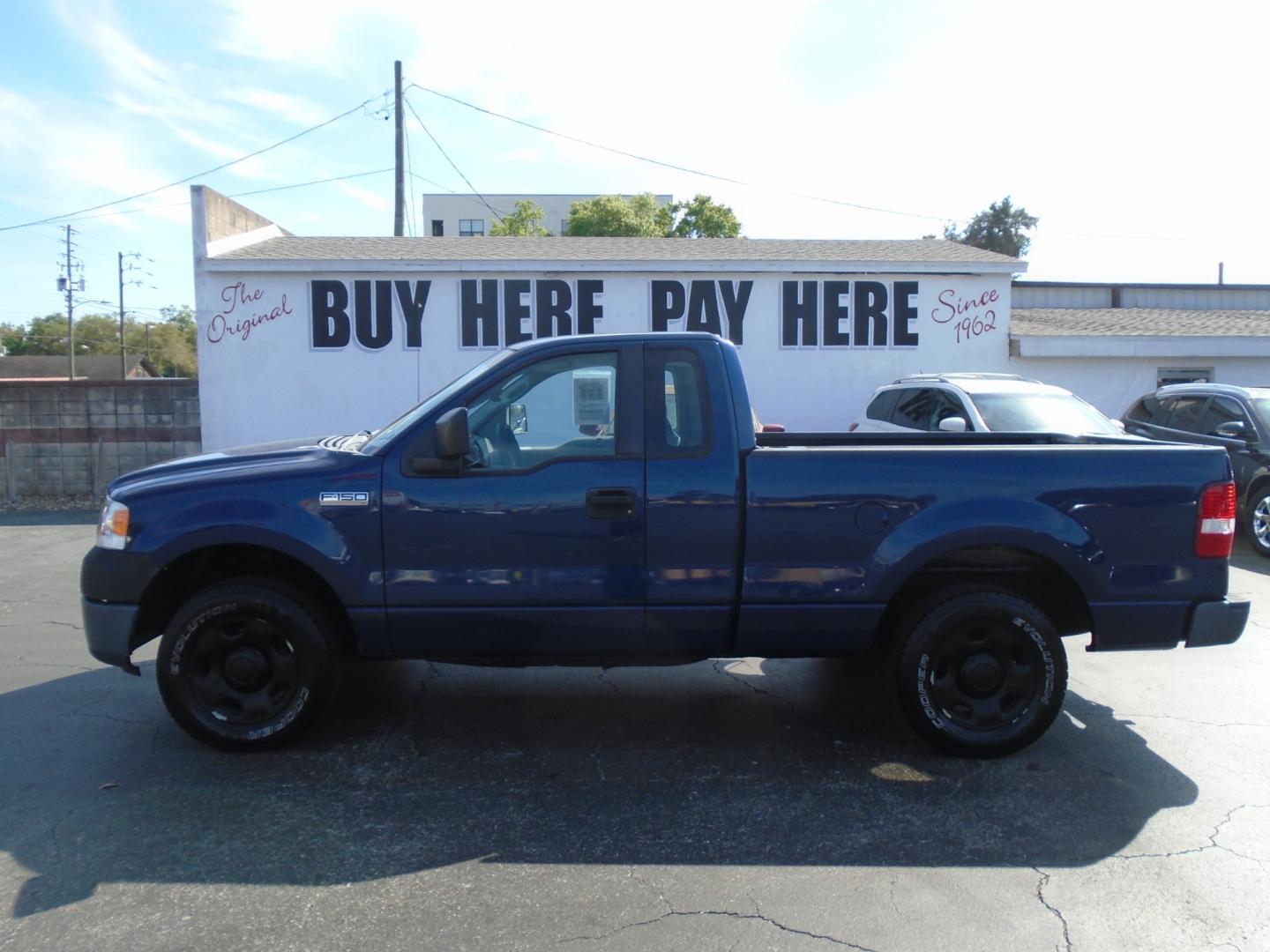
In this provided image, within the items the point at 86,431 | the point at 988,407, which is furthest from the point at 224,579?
the point at 86,431

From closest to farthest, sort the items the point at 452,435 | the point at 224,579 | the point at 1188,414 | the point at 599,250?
1. the point at 452,435
2. the point at 224,579
3. the point at 1188,414
4. the point at 599,250

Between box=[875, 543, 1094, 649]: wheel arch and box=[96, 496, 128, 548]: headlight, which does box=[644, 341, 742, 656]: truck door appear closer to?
box=[875, 543, 1094, 649]: wheel arch

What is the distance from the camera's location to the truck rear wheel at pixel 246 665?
14.8 feet

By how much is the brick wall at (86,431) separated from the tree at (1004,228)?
130 ft

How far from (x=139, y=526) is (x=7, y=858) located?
4.84ft

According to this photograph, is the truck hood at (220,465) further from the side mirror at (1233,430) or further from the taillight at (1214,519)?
the side mirror at (1233,430)

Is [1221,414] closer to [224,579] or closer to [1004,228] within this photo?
[224,579]

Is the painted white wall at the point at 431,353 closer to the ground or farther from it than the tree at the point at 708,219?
closer to the ground

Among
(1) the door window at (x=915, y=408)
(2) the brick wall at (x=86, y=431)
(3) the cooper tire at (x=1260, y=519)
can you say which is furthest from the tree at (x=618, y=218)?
(3) the cooper tire at (x=1260, y=519)

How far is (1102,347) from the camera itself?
15117 mm

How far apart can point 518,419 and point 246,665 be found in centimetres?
173

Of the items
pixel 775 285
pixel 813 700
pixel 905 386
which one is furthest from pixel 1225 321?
pixel 813 700

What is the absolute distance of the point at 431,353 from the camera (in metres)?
14.4

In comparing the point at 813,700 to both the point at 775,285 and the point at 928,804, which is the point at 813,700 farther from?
the point at 775,285
